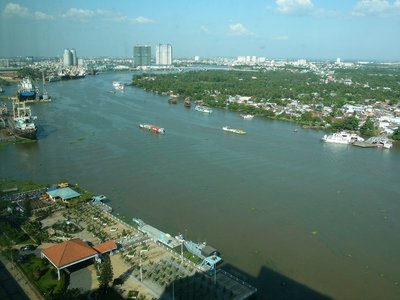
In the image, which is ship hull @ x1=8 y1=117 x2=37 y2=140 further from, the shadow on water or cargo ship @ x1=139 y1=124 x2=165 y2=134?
the shadow on water

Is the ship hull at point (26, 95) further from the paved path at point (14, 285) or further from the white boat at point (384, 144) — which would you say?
the paved path at point (14, 285)

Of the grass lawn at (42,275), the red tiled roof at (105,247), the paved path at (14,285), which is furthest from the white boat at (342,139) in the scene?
the paved path at (14,285)

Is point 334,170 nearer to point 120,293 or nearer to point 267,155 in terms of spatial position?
point 267,155

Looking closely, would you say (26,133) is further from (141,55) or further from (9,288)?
(141,55)

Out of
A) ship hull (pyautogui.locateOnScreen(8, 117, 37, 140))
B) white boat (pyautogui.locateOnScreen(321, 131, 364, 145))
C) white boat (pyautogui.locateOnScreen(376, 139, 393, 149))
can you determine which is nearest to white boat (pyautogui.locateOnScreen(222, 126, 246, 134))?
white boat (pyautogui.locateOnScreen(321, 131, 364, 145))

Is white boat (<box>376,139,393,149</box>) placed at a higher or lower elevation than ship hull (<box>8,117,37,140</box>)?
lower

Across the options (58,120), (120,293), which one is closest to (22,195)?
(120,293)
